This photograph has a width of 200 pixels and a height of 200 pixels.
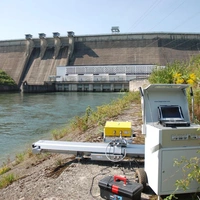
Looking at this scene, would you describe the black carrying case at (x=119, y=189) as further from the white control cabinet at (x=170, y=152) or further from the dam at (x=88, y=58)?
the dam at (x=88, y=58)

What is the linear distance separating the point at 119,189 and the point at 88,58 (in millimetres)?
47261

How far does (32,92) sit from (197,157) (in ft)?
136

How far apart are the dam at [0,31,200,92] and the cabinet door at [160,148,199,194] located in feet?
132

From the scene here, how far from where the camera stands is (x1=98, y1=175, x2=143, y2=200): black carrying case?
2.50 metres

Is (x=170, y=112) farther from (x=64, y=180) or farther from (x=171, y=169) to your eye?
(x=64, y=180)

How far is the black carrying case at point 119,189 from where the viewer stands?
250 cm

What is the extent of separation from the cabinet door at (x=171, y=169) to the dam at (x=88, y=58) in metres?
40.2

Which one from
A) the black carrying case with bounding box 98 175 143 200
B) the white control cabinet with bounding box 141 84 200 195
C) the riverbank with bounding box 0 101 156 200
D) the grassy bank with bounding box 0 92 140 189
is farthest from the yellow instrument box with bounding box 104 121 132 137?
the grassy bank with bounding box 0 92 140 189

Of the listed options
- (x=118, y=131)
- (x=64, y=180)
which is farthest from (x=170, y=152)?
(x=64, y=180)

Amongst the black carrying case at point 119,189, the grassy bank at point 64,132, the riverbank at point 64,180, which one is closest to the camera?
the black carrying case at point 119,189

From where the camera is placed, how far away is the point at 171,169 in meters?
2.41

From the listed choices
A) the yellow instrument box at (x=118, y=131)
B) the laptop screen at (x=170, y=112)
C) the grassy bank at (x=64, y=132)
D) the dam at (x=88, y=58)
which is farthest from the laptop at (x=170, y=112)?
the dam at (x=88, y=58)

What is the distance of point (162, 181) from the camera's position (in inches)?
95.5

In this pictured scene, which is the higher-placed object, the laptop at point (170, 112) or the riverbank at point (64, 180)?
the laptop at point (170, 112)
